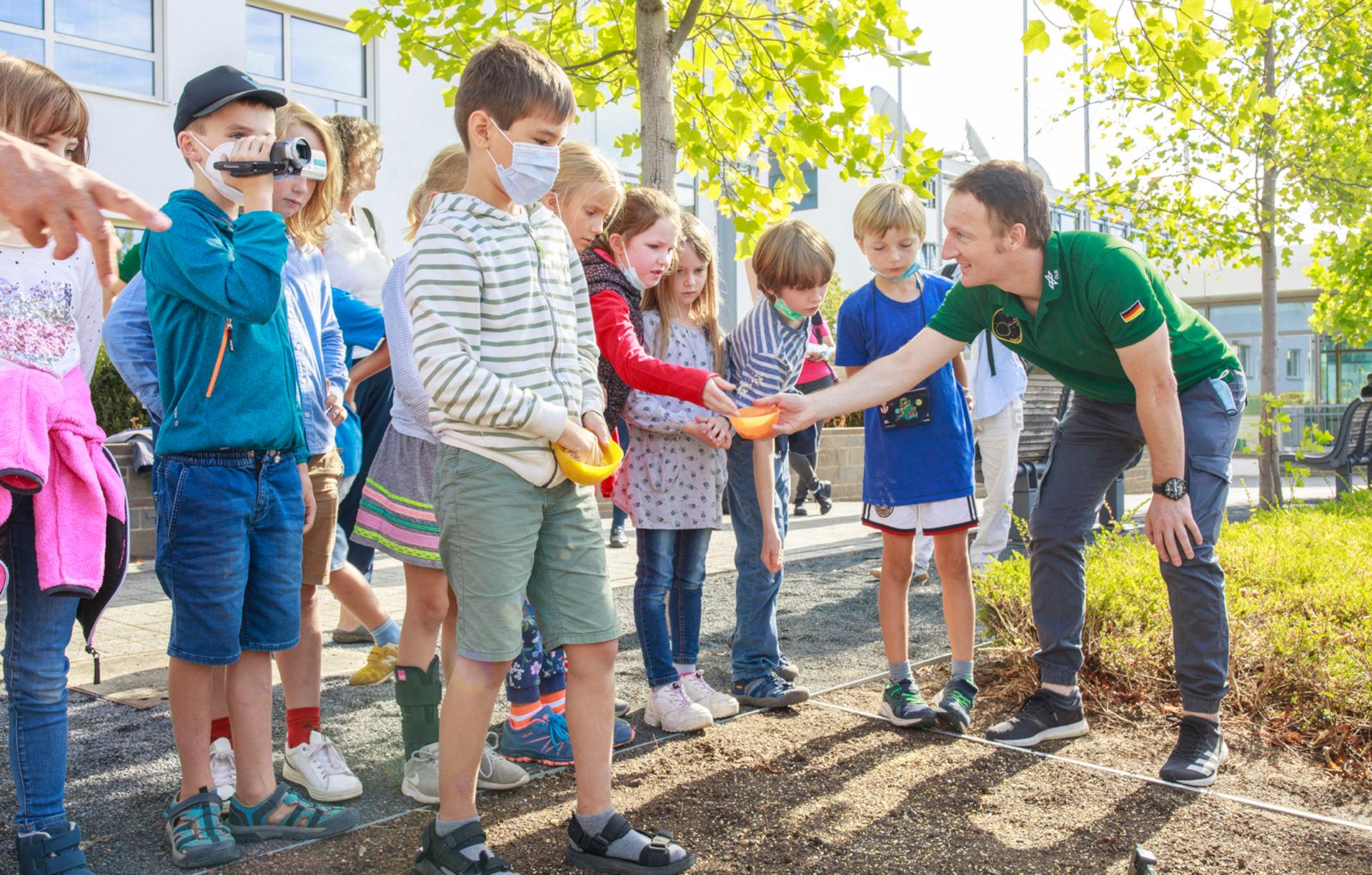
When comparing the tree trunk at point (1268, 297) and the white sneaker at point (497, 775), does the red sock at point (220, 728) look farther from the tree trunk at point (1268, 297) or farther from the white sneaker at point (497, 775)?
the tree trunk at point (1268, 297)

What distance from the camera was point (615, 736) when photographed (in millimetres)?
3373

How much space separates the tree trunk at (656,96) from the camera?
4793mm

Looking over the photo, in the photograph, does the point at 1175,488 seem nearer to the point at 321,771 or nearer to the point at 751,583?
the point at 751,583

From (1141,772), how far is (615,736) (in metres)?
1.53

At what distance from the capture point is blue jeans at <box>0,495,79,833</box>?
2338 millimetres

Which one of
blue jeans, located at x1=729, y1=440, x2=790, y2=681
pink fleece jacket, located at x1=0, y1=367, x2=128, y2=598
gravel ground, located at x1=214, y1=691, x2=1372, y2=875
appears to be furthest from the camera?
blue jeans, located at x1=729, y1=440, x2=790, y2=681

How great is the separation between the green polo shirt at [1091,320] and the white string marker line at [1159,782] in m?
1.10

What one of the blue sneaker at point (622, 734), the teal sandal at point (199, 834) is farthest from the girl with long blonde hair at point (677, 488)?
the teal sandal at point (199, 834)

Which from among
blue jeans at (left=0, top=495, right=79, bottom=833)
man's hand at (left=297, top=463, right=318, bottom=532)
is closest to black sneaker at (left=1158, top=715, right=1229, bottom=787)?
man's hand at (left=297, top=463, right=318, bottom=532)

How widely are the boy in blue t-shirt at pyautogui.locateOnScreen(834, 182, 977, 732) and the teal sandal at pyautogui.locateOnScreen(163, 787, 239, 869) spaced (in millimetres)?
2021

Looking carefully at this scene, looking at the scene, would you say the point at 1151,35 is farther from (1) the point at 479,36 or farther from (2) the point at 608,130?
(2) the point at 608,130

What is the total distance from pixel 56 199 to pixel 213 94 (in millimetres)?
982

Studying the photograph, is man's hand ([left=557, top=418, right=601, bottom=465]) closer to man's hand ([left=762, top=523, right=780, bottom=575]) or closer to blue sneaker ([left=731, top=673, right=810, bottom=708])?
man's hand ([left=762, top=523, right=780, bottom=575])

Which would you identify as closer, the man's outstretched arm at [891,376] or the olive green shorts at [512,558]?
the olive green shorts at [512,558]
